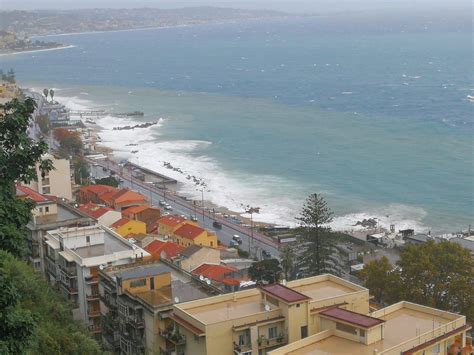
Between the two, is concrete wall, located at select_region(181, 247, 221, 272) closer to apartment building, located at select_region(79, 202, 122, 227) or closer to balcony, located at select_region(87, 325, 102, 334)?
apartment building, located at select_region(79, 202, 122, 227)

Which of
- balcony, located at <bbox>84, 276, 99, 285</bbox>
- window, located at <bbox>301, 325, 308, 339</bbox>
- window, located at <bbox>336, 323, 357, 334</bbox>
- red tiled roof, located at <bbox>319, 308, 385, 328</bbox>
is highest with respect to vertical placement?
red tiled roof, located at <bbox>319, 308, 385, 328</bbox>

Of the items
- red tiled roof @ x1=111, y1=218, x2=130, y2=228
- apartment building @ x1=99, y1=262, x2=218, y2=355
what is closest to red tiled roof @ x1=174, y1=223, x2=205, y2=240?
red tiled roof @ x1=111, y1=218, x2=130, y2=228

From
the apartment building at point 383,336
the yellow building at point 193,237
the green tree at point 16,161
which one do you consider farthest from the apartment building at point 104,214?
the green tree at point 16,161

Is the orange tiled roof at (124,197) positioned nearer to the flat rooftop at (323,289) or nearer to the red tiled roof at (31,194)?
the red tiled roof at (31,194)

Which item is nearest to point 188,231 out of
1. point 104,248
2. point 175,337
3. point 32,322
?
point 104,248

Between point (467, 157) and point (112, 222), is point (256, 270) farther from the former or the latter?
point (467, 157)
